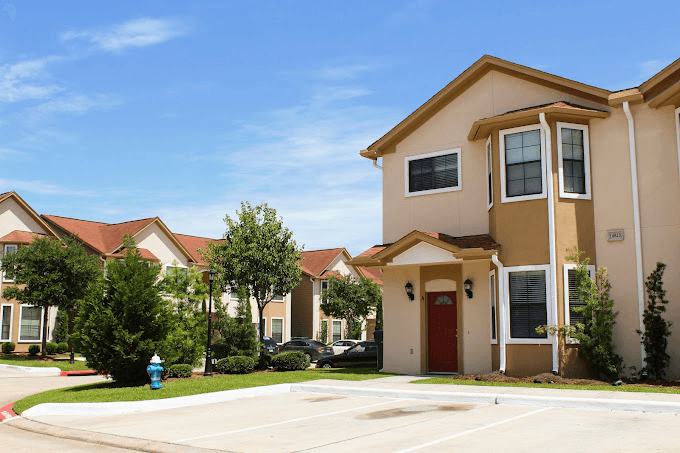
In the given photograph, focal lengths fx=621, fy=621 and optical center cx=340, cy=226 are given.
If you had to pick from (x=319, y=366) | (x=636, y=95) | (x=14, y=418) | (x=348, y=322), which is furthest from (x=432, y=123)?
(x=348, y=322)

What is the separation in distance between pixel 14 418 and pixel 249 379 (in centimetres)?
685

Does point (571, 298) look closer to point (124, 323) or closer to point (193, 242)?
point (124, 323)

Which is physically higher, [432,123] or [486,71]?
[486,71]

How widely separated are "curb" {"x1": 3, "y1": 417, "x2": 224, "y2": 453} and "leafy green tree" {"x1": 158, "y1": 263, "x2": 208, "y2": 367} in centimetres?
871

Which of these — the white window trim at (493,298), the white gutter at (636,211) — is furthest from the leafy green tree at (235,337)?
the white gutter at (636,211)

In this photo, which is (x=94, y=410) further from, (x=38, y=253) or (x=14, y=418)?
(x=38, y=253)

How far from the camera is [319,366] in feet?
88.5

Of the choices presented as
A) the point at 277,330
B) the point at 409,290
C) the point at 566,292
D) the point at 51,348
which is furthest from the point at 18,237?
the point at 566,292

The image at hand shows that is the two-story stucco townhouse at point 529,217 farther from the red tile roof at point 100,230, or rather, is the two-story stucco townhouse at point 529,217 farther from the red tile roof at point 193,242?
the red tile roof at point 193,242

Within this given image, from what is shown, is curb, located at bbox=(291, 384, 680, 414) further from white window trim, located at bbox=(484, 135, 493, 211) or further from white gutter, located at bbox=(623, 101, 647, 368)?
white window trim, located at bbox=(484, 135, 493, 211)

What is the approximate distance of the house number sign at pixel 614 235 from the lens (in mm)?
16922

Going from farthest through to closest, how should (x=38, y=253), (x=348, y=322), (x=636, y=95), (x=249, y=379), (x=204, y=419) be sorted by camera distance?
1. (x=348, y=322)
2. (x=38, y=253)
3. (x=249, y=379)
4. (x=636, y=95)
5. (x=204, y=419)

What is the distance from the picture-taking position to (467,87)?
20125 mm

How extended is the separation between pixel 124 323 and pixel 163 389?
2242mm
